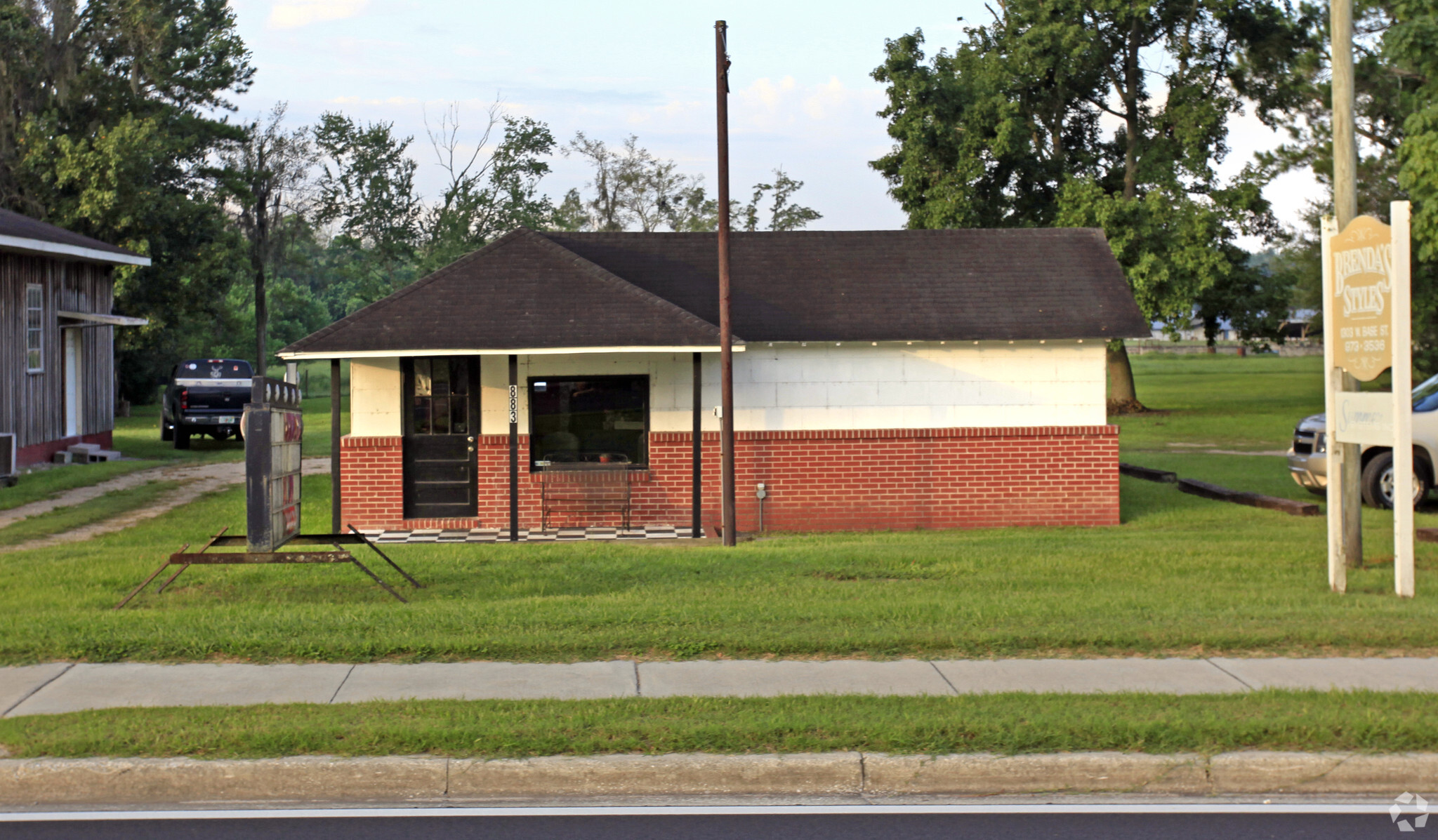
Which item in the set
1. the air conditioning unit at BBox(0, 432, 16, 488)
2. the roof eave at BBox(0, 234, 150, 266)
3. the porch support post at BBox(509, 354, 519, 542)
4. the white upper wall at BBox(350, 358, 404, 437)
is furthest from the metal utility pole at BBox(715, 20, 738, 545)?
the roof eave at BBox(0, 234, 150, 266)

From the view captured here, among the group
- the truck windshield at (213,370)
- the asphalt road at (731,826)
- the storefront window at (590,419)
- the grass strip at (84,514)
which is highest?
the truck windshield at (213,370)

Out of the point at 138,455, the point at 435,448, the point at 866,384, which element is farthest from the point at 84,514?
the point at 138,455

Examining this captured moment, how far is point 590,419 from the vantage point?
56.9ft

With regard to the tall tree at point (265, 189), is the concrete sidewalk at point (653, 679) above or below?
below

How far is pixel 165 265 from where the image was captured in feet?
127

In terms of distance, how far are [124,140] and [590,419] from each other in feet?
83.4

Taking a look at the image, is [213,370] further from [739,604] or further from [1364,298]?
[1364,298]

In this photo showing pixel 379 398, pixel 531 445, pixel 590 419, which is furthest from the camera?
pixel 590 419

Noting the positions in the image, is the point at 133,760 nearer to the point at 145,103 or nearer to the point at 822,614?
the point at 822,614

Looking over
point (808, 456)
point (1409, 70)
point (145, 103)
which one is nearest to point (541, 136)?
point (145, 103)

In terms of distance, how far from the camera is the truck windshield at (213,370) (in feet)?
102

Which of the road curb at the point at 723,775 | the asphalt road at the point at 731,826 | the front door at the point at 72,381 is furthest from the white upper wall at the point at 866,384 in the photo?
the front door at the point at 72,381

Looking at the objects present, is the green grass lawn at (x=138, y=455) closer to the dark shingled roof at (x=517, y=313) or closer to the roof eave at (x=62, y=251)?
the roof eave at (x=62, y=251)

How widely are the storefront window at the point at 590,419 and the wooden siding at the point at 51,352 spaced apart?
12248 mm
